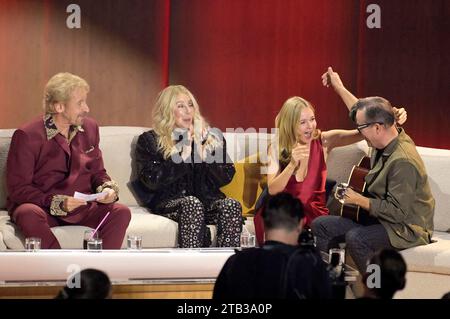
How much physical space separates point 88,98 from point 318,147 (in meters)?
1.79

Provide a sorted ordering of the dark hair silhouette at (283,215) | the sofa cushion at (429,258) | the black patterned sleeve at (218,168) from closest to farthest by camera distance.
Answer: the dark hair silhouette at (283,215) → the sofa cushion at (429,258) → the black patterned sleeve at (218,168)

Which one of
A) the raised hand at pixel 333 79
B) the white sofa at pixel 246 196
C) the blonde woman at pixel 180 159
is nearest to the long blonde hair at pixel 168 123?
the blonde woman at pixel 180 159

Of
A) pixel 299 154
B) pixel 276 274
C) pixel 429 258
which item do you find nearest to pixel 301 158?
pixel 299 154

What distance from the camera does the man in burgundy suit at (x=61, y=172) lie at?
18.5ft

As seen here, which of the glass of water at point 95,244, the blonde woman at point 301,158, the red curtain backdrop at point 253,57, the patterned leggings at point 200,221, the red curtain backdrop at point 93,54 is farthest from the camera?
the red curtain backdrop at point 253,57

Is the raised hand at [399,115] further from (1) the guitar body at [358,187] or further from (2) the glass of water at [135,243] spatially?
(2) the glass of water at [135,243]

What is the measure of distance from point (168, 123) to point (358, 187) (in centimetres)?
121

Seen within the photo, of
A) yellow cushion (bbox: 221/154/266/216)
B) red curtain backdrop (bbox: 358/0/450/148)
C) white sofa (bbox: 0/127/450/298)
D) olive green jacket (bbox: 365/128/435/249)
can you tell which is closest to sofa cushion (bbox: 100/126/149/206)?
white sofa (bbox: 0/127/450/298)

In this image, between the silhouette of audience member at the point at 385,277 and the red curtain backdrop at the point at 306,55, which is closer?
the silhouette of audience member at the point at 385,277

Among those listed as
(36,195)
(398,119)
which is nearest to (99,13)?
(36,195)

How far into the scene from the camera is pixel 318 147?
6.11 metres

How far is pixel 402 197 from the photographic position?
18.0 ft

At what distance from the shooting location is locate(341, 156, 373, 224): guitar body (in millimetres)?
5711
